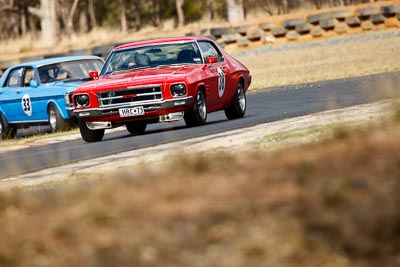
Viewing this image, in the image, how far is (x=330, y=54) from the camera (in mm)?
37156

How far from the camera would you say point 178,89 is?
16.6m

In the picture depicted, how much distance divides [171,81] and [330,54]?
829 inches

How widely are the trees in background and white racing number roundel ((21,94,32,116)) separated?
30.5 metres

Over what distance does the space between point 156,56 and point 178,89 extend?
1268mm

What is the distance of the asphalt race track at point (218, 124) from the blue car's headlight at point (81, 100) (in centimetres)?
56

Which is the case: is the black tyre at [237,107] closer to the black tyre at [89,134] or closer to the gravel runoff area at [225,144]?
the black tyre at [89,134]

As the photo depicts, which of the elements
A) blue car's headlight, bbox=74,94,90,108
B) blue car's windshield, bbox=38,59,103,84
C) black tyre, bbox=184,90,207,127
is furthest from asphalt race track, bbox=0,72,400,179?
blue car's windshield, bbox=38,59,103,84

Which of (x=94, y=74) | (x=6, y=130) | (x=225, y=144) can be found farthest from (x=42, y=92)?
(x=225, y=144)

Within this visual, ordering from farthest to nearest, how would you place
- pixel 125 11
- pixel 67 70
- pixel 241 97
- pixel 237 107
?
pixel 125 11 → pixel 67 70 → pixel 241 97 → pixel 237 107

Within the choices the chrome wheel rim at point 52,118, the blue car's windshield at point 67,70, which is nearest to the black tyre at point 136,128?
the chrome wheel rim at point 52,118

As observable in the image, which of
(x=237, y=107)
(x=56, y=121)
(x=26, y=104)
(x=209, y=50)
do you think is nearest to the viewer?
(x=209, y=50)

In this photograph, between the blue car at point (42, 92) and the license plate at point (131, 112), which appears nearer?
the license plate at point (131, 112)

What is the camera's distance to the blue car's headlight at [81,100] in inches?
672

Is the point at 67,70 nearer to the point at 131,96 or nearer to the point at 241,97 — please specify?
the point at 241,97
